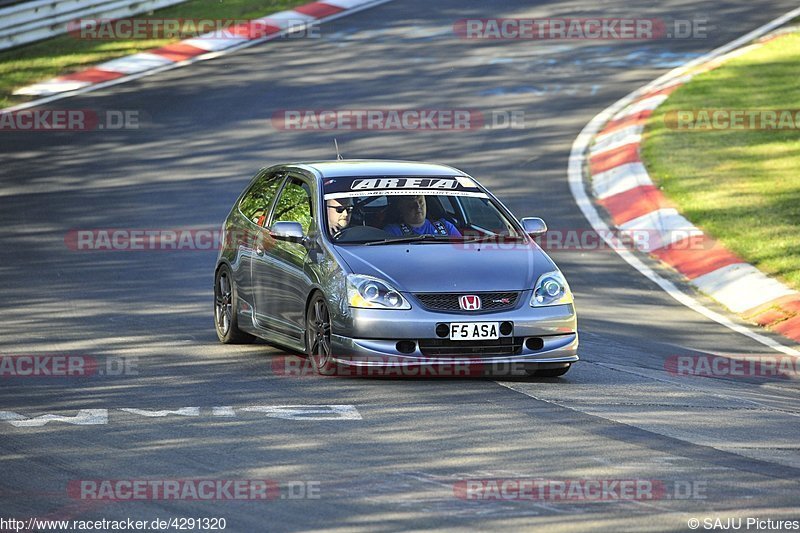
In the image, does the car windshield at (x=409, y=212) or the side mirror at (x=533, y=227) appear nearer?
the car windshield at (x=409, y=212)

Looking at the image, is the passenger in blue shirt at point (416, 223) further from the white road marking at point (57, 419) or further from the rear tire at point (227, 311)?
the white road marking at point (57, 419)

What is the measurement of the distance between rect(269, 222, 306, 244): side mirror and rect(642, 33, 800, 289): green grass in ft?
17.7

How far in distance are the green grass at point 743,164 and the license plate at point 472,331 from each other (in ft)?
16.7

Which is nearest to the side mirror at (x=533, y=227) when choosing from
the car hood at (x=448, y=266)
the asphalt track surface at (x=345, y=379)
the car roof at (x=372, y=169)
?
the car hood at (x=448, y=266)

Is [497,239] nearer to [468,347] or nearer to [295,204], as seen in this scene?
[468,347]

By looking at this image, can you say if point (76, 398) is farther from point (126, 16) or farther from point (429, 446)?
point (126, 16)

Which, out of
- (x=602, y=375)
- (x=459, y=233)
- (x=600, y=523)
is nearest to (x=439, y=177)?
(x=459, y=233)

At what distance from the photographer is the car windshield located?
36.6 feet

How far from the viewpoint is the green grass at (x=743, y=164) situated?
1594 centimetres

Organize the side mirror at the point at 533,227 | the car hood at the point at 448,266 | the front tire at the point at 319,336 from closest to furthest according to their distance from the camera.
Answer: the car hood at the point at 448,266
the front tire at the point at 319,336
the side mirror at the point at 533,227

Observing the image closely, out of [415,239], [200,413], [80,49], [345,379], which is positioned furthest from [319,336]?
[80,49]

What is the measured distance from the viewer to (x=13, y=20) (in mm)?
26469

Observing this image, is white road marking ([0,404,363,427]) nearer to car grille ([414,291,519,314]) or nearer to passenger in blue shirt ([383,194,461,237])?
car grille ([414,291,519,314])

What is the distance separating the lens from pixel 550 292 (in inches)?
417
